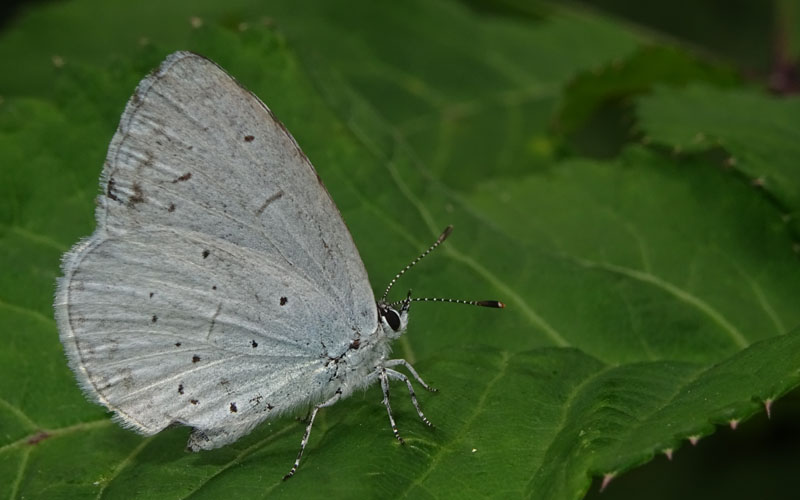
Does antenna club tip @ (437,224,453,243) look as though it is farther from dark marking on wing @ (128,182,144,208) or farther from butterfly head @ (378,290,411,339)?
dark marking on wing @ (128,182,144,208)

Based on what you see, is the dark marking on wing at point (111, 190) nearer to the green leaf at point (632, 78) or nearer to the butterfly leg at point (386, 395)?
the butterfly leg at point (386, 395)

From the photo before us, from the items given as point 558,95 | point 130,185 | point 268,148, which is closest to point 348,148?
point 268,148

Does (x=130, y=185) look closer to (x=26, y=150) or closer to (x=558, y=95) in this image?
(x=26, y=150)

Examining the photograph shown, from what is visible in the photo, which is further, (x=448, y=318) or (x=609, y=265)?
(x=609, y=265)

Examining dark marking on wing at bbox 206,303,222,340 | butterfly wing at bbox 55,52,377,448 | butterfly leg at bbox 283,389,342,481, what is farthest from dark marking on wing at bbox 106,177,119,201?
butterfly leg at bbox 283,389,342,481

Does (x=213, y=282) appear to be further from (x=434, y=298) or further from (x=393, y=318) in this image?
(x=434, y=298)

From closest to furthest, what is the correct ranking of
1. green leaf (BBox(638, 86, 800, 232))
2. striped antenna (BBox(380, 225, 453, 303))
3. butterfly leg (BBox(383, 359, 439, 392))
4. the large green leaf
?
the large green leaf, butterfly leg (BBox(383, 359, 439, 392)), striped antenna (BBox(380, 225, 453, 303)), green leaf (BBox(638, 86, 800, 232))

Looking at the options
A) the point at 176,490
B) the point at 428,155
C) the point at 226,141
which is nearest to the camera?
the point at 176,490
